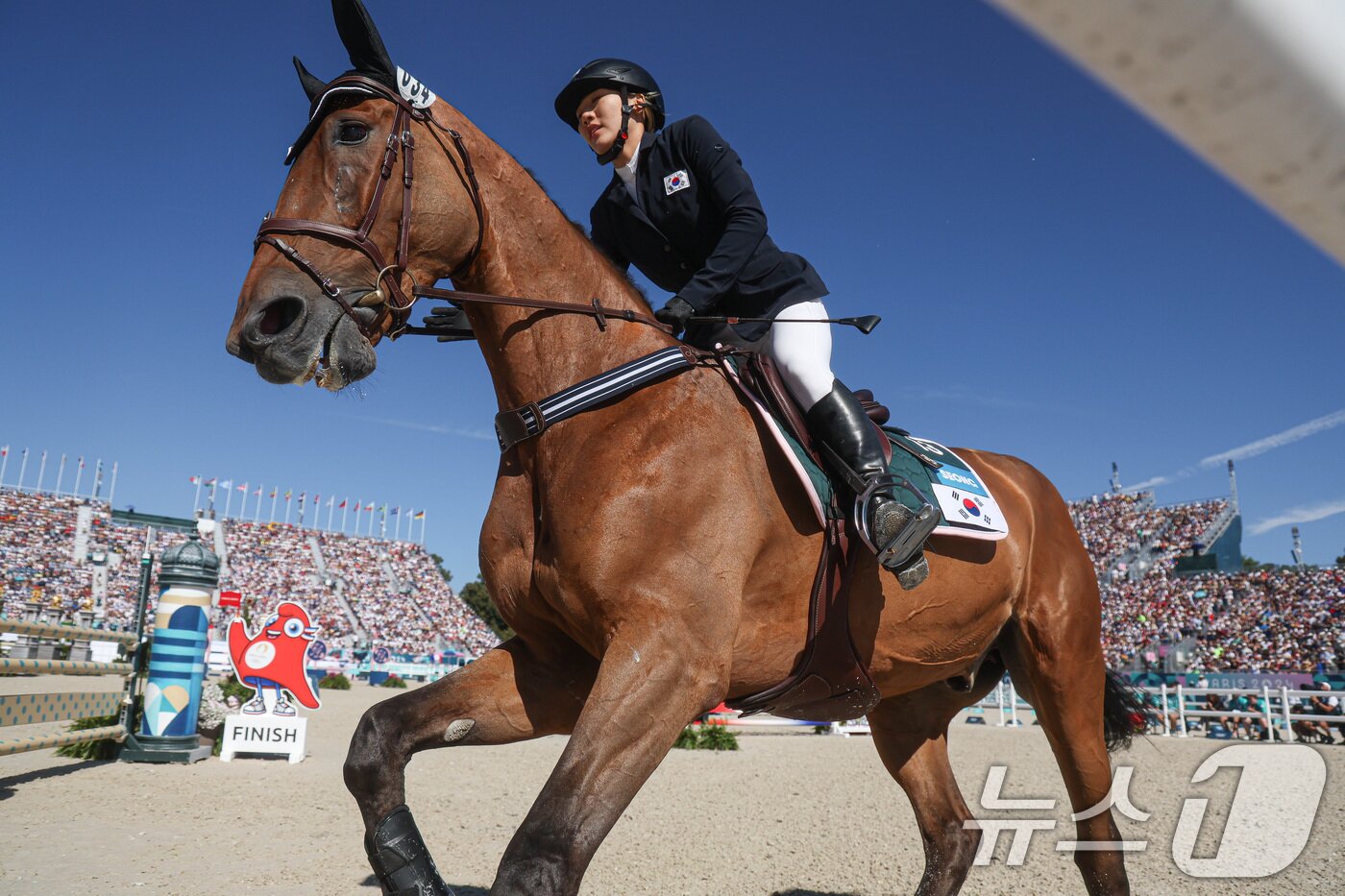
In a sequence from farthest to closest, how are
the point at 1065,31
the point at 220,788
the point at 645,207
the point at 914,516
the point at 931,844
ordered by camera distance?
the point at 220,788
the point at 931,844
the point at 645,207
the point at 914,516
the point at 1065,31

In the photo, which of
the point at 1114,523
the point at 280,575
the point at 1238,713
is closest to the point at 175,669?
the point at 1238,713

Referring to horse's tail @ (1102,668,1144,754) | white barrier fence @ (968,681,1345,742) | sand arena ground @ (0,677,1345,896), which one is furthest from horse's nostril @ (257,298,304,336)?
white barrier fence @ (968,681,1345,742)

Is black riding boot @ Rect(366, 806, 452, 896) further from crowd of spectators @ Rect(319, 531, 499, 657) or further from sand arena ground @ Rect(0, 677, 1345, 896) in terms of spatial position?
crowd of spectators @ Rect(319, 531, 499, 657)

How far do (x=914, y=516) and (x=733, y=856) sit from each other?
3.86 meters

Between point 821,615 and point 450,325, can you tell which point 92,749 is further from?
point 821,615

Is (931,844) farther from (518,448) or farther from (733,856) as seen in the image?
(518,448)

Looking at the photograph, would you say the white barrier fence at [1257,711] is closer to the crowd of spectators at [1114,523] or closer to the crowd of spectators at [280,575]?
the crowd of spectators at [1114,523]

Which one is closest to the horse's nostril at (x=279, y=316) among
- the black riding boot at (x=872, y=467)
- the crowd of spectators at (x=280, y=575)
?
the black riding boot at (x=872, y=467)

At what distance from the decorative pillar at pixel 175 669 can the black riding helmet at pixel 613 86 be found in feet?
26.2

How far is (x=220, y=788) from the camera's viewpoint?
8.00m

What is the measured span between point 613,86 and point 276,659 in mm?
9063

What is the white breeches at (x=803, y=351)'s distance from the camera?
3273 mm

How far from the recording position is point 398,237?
2938mm

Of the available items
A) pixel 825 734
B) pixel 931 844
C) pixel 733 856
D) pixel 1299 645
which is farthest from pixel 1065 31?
pixel 1299 645
